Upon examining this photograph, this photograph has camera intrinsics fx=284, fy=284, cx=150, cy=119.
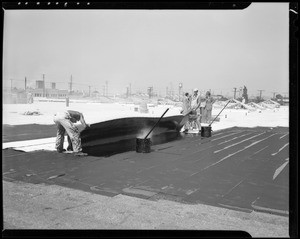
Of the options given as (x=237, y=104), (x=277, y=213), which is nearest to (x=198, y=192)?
(x=277, y=213)

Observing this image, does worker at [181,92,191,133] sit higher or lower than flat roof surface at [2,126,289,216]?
higher

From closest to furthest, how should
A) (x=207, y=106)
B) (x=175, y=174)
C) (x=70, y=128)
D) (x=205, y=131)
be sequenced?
(x=175, y=174)
(x=70, y=128)
(x=205, y=131)
(x=207, y=106)

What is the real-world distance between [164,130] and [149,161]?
4805 mm

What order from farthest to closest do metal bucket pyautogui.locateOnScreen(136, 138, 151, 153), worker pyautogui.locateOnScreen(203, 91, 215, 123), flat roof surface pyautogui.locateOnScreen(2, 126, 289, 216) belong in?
1. worker pyautogui.locateOnScreen(203, 91, 215, 123)
2. metal bucket pyautogui.locateOnScreen(136, 138, 151, 153)
3. flat roof surface pyautogui.locateOnScreen(2, 126, 289, 216)

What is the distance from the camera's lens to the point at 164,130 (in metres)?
11.5

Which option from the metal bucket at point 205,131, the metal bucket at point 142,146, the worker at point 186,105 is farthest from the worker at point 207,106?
the metal bucket at point 142,146

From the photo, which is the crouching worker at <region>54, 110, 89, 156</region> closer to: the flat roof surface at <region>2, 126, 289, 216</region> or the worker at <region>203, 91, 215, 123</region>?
the flat roof surface at <region>2, 126, 289, 216</region>

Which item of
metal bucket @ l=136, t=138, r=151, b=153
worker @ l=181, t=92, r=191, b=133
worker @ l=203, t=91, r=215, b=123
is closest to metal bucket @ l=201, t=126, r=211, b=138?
worker @ l=181, t=92, r=191, b=133

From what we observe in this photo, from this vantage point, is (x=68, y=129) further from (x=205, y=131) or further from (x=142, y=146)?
(x=205, y=131)

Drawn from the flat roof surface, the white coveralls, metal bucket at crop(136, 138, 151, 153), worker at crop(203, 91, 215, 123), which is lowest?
the flat roof surface

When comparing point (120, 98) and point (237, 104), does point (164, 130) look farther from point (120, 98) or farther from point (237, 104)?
point (120, 98)

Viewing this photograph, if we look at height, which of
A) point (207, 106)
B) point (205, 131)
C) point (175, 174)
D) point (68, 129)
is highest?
point (207, 106)

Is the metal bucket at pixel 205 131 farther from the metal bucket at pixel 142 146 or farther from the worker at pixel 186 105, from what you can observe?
the metal bucket at pixel 142 146

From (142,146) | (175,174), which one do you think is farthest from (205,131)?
(175,174)
